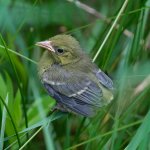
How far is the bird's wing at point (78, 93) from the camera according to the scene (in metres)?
2.94

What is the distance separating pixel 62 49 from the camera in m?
3.14

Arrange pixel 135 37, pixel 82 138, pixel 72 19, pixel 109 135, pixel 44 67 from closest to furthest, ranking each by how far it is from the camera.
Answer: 1. pixel 109 135
2. pixel 135 37
3. pixel 44 67
4. pixel 82 138
5. pixel 72 19

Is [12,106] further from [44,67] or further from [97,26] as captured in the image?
[97,26]

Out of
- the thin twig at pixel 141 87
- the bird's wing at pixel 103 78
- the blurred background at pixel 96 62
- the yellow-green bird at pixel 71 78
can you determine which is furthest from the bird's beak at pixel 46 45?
the thin twig at pixel 141 87

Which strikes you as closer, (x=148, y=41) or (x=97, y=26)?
(x=148, y=41)

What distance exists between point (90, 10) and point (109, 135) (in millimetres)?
1392

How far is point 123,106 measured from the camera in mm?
2766

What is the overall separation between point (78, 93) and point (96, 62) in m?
0.39

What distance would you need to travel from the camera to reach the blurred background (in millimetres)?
2599

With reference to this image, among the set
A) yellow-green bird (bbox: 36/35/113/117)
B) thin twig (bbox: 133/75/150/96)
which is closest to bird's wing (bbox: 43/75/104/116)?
yellow-green bird (bbox: 36/35/113/117)

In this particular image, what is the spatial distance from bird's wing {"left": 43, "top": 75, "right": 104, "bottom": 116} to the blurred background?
0.21 ft

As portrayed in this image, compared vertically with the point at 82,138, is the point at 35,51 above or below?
above

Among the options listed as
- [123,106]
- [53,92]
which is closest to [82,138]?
[53,92]

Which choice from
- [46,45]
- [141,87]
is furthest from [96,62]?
[46,45]
